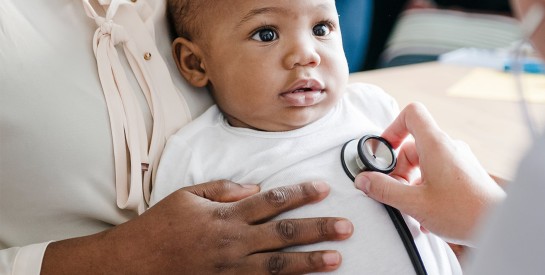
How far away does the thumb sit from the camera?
0.91 metres

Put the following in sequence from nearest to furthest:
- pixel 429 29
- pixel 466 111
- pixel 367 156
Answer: pixel 367 156
pixel 466 111
pixel 429 29

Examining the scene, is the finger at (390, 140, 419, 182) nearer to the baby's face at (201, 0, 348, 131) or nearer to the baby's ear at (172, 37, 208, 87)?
the baby's face at (201, 0, 348, 131)

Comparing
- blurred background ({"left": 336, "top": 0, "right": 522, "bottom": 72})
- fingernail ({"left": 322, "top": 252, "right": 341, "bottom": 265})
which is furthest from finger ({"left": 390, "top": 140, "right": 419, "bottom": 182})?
blurred background ({"left": 336, "top": 0, "right": 522, "bottom": 72})

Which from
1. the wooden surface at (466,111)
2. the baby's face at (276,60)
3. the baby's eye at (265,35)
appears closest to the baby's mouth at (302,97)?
the baby's face at (276,60)

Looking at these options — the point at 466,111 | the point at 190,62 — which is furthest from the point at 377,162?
the point at 466,111

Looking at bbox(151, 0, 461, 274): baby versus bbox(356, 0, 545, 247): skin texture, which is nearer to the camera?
bbox(356, 0, 545, 247): skin texture

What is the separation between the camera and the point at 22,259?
3.18ft

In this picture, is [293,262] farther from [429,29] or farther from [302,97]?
[429,29]

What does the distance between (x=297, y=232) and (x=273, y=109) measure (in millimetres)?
246

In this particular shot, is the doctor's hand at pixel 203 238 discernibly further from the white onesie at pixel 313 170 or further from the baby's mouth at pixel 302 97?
the baby's mouth at pixel 302 97

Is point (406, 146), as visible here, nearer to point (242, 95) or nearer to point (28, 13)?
point (242, 95)

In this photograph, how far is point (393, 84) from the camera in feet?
6.12

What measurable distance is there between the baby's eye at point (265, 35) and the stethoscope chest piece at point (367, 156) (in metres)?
0.23

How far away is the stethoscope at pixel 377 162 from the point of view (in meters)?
0.94
